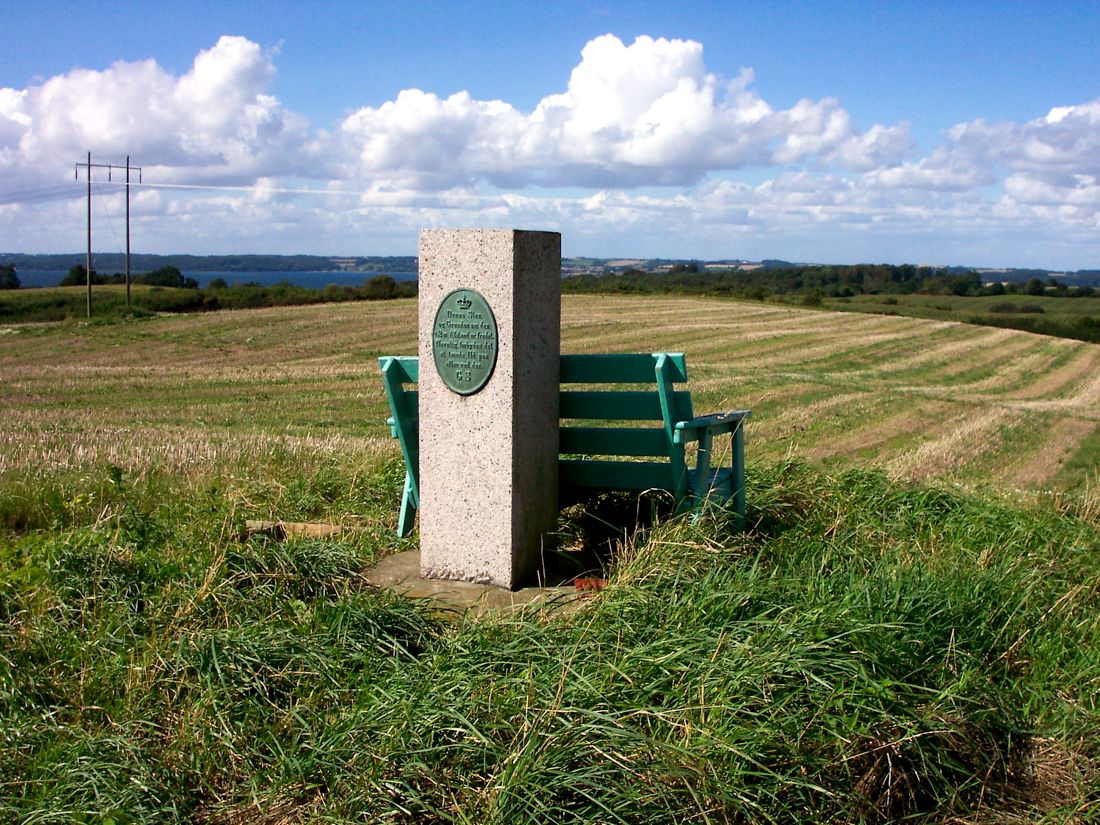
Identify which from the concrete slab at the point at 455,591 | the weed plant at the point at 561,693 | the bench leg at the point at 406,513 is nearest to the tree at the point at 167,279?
the bench leg at the point at 406,513

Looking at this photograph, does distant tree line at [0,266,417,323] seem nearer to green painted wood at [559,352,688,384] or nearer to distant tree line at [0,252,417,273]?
distant tree line at [0,252,417,273]

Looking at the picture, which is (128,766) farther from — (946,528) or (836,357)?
(836,357)

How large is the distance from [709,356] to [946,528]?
22.4 metres

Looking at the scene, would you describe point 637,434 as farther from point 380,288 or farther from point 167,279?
point 167,279

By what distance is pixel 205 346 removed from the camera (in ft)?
97.7

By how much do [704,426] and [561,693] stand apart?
2.61 meters

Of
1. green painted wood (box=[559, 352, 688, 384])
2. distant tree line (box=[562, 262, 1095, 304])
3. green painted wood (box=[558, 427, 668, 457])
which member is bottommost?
green painted wood (box=[558, 427, 668, 457])

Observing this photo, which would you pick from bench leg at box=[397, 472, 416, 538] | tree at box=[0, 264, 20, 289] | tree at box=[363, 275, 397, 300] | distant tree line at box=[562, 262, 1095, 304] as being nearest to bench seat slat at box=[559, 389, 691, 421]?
bench leg at box=[397, 472, 416, 538]

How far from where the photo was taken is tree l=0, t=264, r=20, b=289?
5675cm

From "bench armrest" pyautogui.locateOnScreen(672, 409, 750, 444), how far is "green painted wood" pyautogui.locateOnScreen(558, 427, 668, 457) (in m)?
0.17

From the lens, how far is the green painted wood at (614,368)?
5.41m

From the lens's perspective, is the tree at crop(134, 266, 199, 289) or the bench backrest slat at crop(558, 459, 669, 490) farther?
the tree at crop(134, 266, 199, 289)

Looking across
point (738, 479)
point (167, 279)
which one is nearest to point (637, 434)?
point (738, 479)

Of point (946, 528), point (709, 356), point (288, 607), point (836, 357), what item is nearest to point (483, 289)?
point (288, 607)
